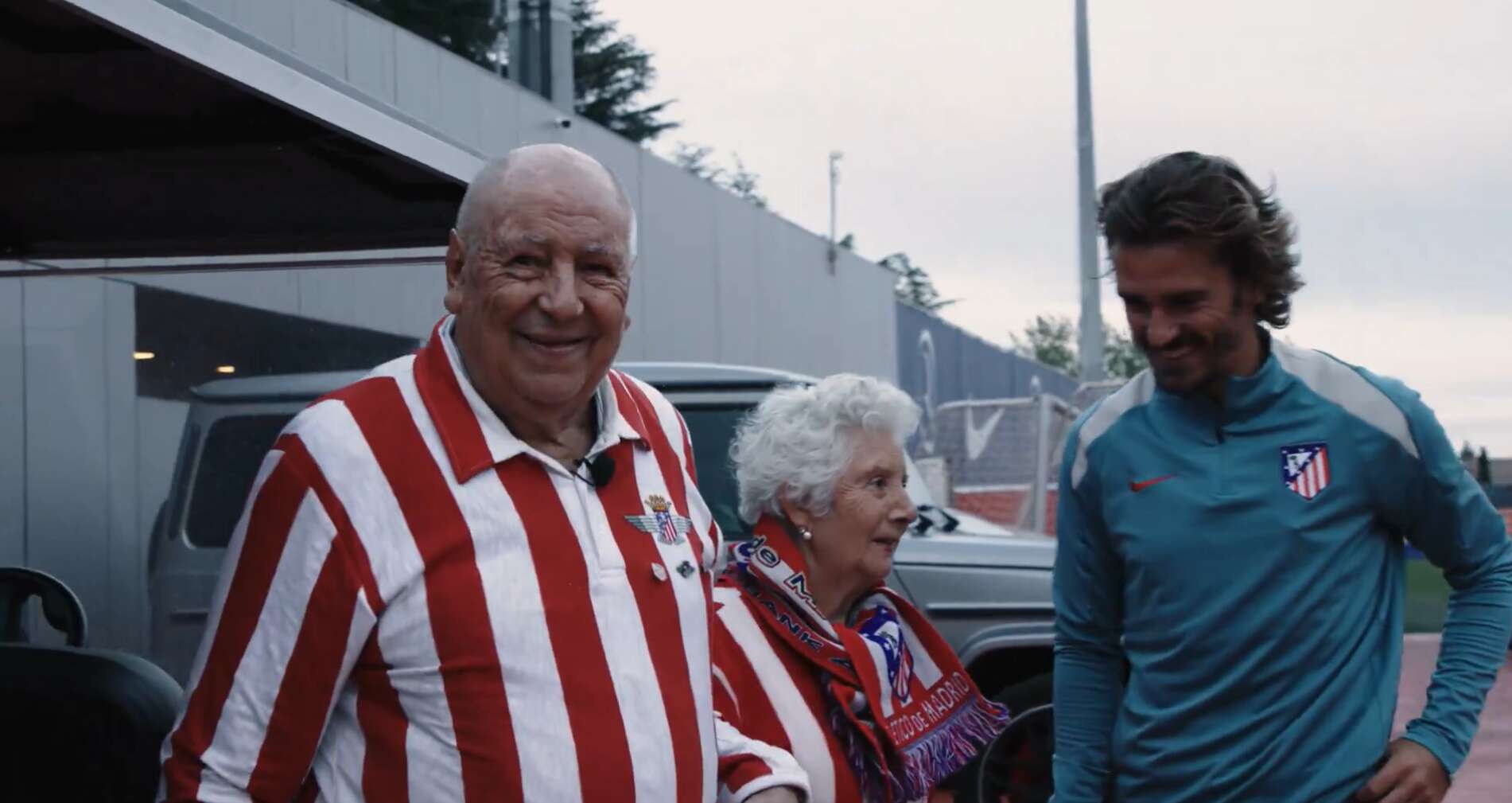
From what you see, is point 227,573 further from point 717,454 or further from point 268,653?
point 717,454

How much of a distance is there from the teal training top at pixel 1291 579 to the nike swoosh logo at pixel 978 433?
1476cm

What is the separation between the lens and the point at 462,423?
235cm

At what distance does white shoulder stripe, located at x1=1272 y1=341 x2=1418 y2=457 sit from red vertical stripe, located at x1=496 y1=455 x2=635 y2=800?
121 centimetres

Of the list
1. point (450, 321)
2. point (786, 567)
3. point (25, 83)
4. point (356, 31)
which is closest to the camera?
point (450, 321)

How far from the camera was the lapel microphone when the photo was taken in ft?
8.02

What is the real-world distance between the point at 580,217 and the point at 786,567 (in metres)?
1.32

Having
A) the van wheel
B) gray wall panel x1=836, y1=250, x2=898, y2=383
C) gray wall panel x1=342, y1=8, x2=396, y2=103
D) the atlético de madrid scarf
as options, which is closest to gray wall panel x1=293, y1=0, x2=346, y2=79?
gray wall panel x1=342, y1=8, x2=396, y2=103

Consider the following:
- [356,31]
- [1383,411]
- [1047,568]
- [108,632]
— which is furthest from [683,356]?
[1383,411]

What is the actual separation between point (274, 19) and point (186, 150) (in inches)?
302

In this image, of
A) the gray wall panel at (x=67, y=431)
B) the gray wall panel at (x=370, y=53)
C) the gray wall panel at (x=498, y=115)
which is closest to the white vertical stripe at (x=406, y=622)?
the gray wall panel at (x=67, y=431)

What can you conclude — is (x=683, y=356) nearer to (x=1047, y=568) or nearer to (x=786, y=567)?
(x=1047, y=568)

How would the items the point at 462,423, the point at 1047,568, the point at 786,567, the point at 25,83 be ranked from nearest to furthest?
the point at 462,423 → the point at 25,83 → the point at 786,567 → the point at 1047,568

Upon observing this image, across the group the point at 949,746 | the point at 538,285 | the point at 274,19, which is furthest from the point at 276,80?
the point at 274,19

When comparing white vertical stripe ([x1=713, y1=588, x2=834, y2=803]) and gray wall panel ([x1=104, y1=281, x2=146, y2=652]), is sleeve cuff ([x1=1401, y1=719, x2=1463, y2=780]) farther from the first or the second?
gray wall panel ([x1=104, y1=281, x2=146, y2=652])
